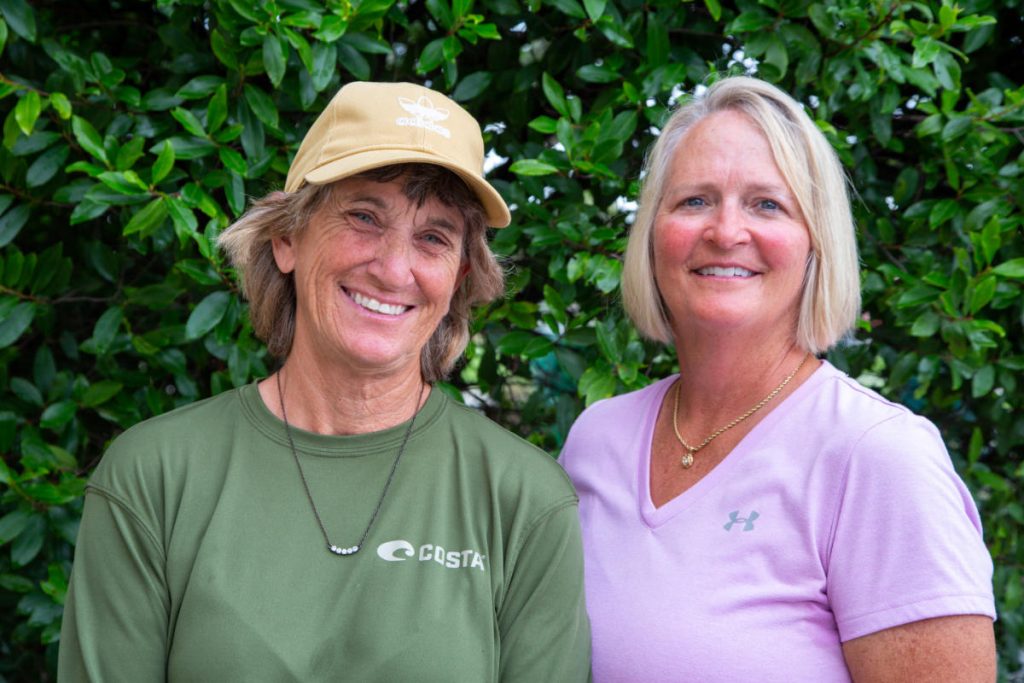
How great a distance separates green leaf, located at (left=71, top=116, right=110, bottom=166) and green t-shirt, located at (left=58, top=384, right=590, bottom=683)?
2.64 ft

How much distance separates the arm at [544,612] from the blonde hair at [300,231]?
0.52 metres

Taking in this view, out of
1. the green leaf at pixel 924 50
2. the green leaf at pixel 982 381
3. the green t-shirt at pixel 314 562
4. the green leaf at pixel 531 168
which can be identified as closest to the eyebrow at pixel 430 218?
the green t-shirt at pixel 314 562

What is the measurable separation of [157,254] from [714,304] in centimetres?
162

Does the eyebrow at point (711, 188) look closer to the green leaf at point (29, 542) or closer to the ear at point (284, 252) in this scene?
the ear at point (284, 252)

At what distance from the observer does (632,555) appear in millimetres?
2412

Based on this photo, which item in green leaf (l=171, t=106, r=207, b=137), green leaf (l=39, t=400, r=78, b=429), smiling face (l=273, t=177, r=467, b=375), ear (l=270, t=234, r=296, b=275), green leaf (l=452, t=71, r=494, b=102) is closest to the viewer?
smiling face (l=273, t=177, r=467, b=375)

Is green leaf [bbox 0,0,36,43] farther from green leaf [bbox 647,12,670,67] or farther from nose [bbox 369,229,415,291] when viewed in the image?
green leaf [bbox 647,12,670,67]

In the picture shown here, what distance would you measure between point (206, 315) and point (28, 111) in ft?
2.13

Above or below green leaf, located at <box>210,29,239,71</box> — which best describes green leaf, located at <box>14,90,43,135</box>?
below

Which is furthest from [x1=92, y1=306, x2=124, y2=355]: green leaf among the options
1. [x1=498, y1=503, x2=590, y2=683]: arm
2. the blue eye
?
[x1=498, y1=503, x2=590, y2=683]: arm

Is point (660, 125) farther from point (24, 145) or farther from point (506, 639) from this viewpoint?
point (24, 145)

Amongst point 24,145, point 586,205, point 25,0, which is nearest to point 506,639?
point 586,205

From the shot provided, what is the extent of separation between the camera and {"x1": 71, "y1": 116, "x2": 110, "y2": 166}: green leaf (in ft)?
8.80

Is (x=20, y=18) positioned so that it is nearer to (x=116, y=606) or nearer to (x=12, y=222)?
(x=12, y=222)
